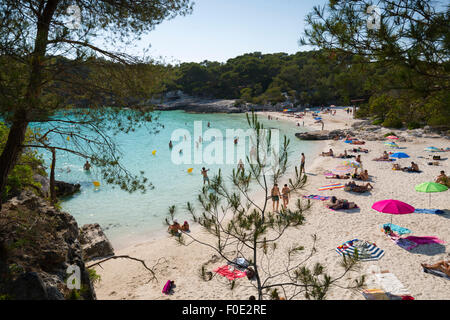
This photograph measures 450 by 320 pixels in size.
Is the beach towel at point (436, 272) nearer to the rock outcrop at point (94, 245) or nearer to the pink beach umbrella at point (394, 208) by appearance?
the pink beach umbrella at point (394, 208)

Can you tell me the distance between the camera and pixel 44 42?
3635mm

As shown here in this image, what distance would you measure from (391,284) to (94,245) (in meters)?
9.32

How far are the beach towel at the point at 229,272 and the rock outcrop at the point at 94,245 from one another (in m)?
4.43

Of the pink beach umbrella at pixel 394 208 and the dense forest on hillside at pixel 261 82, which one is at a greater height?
the dense forest on hillside at pixel 261 82

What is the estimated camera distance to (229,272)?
26.0 ft

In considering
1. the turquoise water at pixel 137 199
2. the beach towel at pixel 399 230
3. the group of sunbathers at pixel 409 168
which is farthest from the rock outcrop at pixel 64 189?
the group of sunbathers at pixel 409 168

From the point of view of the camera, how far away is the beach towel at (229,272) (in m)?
7.71

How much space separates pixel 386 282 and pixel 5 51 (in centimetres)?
864

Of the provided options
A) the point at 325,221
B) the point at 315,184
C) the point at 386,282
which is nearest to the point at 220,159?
the point at 315,184

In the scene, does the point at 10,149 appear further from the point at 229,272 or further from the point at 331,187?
the point at 331,187

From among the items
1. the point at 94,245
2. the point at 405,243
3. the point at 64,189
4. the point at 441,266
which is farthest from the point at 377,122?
the point at 94,245

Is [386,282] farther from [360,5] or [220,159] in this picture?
[220,159]

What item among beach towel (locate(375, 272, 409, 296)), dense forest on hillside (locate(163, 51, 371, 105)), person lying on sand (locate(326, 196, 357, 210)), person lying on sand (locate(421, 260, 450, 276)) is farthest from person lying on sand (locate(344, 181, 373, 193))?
dense forest on hillside (locate(163, 51, 371, 105))
